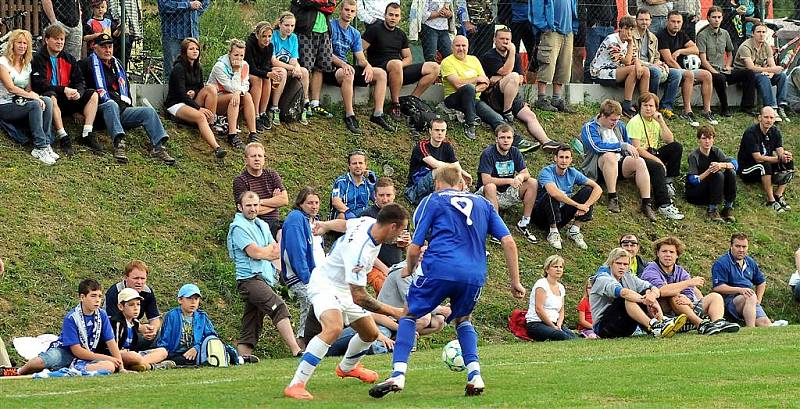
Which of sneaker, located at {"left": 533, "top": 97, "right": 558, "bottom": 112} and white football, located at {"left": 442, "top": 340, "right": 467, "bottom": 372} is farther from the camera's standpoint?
sneaker, located at {"left": 533, "top": 97, "right": 558, "bottom": 112}

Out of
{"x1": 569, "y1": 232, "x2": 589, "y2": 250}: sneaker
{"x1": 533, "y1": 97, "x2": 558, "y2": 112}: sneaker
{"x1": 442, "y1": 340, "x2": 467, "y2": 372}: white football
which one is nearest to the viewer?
{"x1": 442, "y1": 340, "x2": 467, "y2": 372}: white football

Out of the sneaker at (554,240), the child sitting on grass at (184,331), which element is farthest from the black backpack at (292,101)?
the child sitting on grass at (184,331)

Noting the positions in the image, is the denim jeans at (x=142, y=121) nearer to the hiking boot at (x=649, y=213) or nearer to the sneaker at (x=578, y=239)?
the sneaker at (x=578, y=239)

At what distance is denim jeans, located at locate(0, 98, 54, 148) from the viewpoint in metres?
16.3

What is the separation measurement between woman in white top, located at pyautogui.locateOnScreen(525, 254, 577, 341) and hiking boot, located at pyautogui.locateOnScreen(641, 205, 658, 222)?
181 inches

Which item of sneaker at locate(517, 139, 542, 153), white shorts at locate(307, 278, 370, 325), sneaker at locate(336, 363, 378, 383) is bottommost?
sneaker at locate(517, 139, 542, 153)

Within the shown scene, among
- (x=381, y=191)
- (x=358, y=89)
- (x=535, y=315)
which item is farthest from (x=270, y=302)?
(x=358, y=89)

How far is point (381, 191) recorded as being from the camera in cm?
1594

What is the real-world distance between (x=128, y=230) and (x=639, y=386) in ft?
25.6

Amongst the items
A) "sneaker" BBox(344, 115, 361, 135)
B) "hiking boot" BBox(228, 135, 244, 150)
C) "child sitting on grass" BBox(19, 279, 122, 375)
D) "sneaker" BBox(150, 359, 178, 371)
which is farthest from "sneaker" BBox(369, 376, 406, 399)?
"sneaker" BBox(344, 115, 361, 135)

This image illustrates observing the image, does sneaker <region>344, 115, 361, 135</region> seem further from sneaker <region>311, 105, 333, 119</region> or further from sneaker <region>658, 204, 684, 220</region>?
sneaker <region>658, 204, 684, 220</region>

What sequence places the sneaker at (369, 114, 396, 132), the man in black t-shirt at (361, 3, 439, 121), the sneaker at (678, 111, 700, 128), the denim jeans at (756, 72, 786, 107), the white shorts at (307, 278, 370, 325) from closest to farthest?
the white shorts at (307, 278, 370, 325), the man in black t-shirt at (361, 3, 439, 121), the sneaker at (369, 114, 396, 132), the sneaker at (678, 111, 700, 128), the denim jeans at (756, 72, 786, 107)

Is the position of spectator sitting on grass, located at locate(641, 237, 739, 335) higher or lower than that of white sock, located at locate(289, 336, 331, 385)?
lower

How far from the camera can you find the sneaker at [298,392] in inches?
396
